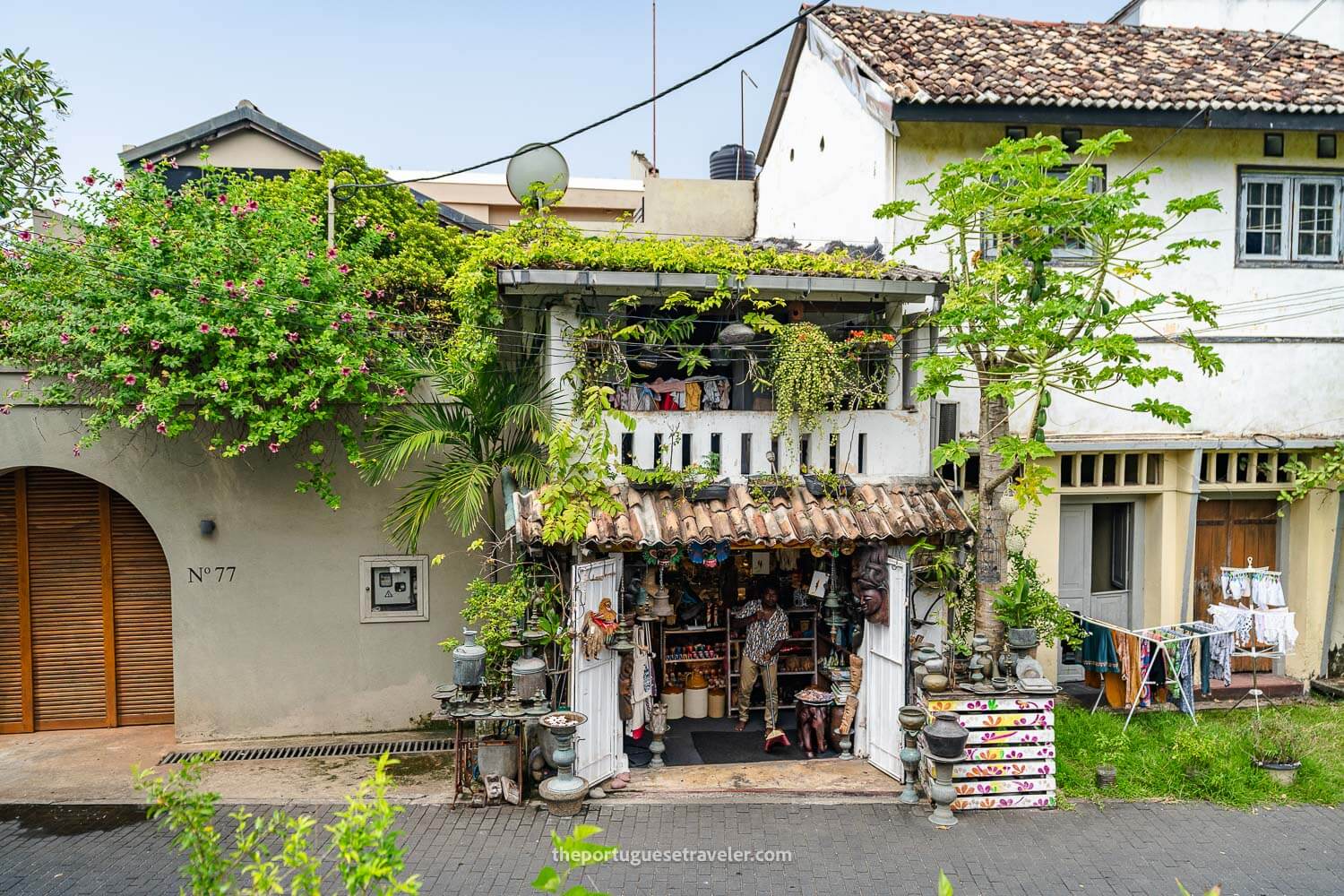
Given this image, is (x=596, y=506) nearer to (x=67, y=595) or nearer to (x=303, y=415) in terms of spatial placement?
(x=303, y=415)

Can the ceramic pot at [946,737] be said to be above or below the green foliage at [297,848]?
below

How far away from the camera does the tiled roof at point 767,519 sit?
8.65 meters

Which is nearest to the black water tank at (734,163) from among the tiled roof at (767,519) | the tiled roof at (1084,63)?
the tiled roof at (1084,63)

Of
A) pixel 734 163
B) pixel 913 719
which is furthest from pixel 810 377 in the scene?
pixel 734 163

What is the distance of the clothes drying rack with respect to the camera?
9719 millimetres

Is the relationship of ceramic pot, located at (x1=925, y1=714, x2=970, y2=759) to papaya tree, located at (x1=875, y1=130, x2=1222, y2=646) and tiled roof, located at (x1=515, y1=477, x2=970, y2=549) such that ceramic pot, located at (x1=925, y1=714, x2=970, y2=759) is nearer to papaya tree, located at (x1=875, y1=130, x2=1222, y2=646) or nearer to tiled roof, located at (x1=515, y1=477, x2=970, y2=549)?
papaya tree, located at (x1=875, y1=130, x2=1222, y2=646)

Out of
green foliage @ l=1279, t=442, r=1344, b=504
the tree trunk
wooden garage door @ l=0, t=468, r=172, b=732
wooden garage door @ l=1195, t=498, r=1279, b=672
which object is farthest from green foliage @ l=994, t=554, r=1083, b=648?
wooden garage door @ l=0, t=468, r=172, b=732

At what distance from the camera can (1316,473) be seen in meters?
10.9

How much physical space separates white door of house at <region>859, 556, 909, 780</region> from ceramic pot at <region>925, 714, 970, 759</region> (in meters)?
0.58

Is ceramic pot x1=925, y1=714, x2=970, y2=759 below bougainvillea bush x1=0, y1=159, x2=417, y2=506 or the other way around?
below

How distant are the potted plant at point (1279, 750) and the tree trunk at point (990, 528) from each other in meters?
2.89

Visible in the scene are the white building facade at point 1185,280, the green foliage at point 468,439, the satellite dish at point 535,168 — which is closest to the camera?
the green foliage at point 468,439

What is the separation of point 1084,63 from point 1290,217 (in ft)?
10.7

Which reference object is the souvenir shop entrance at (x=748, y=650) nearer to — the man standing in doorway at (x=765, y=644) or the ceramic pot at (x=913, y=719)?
the man standing in doorway at (x=765, y=644)
